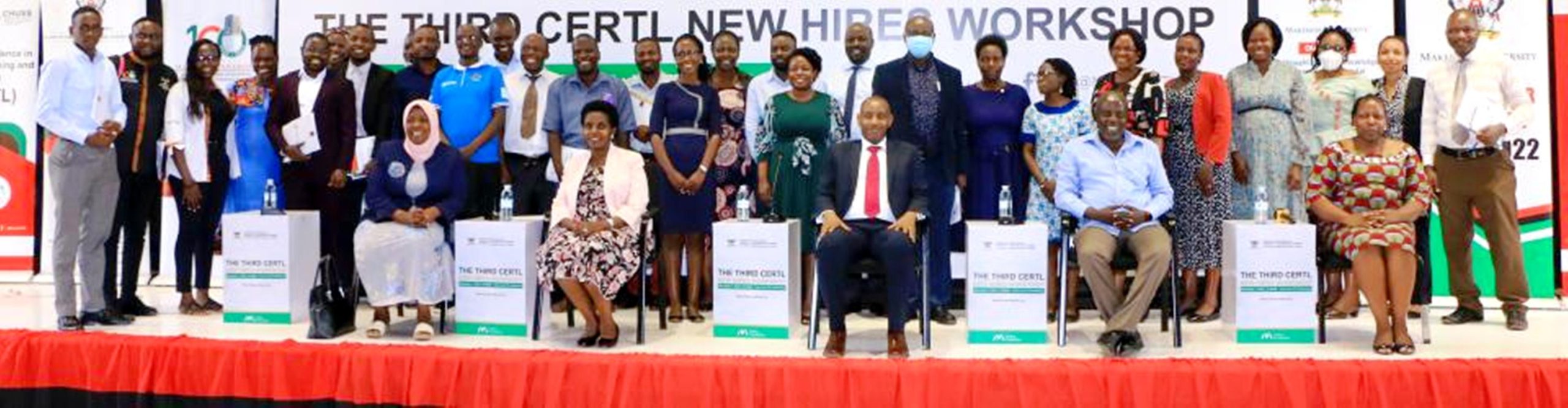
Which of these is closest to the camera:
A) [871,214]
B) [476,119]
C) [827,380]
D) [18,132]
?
[827,380]

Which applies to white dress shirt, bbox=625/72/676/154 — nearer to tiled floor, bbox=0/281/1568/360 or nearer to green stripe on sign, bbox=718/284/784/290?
tiled floor, bbox=0/281/1568/360

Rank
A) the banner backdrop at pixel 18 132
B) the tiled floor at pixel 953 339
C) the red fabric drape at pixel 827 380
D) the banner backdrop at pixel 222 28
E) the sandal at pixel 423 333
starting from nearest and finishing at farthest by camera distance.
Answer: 1. the red fabric drape at pixel 827 380
2. the tiled floor at pixel 953 339
3. the sandal at pixel 423 333
4. the banner backdrop at pixel 222 28
5. the banner backdrop at pixel 18 132

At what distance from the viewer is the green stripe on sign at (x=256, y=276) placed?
5348 mm

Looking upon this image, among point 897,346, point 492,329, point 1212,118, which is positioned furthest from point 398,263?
point 1212,118

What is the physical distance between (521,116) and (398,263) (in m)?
1.21

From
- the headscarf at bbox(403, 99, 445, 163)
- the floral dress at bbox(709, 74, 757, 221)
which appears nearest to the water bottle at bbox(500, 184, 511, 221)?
the headscarf at bbox(403, 99, 445, 163)

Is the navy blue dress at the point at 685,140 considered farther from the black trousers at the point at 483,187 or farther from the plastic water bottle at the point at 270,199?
the plastic water bottle at the point at 270,199

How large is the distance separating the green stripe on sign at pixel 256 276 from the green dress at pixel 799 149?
208 cm

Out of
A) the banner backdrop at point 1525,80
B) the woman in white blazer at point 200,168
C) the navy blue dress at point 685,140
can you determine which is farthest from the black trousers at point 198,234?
the banner backdrop at point 1525,80

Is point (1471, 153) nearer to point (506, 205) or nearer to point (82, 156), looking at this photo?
point (506, 205)

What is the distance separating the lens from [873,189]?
15.6 ft

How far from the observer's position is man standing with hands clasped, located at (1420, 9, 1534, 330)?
17.6 ft

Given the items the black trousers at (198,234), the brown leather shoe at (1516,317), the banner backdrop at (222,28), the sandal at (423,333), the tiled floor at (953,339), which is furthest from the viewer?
the banner backdrop at (222,28)

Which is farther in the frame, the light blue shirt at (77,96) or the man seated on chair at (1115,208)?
the light blue shirt at (77,96)
